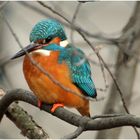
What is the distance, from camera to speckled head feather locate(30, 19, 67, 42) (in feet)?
9.21

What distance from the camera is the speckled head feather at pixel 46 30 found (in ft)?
9.21

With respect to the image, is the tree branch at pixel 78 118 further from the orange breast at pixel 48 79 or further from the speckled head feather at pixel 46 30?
the speckled head feather at pixel 46 30

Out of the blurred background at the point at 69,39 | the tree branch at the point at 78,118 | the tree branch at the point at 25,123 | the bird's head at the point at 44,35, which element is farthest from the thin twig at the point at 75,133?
the blurred background at the point at 69,39

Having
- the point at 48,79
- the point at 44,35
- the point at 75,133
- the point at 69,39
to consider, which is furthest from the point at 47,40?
the point at 69,39

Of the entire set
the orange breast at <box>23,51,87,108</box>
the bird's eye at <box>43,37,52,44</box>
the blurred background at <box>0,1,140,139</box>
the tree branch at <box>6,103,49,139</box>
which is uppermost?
the bird's eye at <box>43,37,52,44</box>

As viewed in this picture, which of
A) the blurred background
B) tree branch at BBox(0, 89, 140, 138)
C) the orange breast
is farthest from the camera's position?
the blurred background

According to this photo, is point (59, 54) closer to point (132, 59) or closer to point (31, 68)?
point (31, 68)

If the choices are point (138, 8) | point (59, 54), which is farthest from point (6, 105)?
point (138, 8)

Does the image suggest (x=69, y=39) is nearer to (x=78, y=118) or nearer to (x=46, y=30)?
(x=46, y=30)

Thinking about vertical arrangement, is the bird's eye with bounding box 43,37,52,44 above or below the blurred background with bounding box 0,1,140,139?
above

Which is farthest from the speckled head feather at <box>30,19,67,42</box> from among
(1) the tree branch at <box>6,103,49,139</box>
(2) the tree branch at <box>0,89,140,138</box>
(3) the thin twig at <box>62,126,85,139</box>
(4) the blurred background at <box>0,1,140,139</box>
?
(4) the blurred background at <box>0,1,140,139</box>

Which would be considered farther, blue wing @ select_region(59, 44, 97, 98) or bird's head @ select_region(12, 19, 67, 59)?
blue wing @ select_region(59, 44, 97, 98)

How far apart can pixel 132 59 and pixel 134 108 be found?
1558mm

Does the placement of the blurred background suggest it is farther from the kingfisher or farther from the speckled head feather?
the speckled head feather
